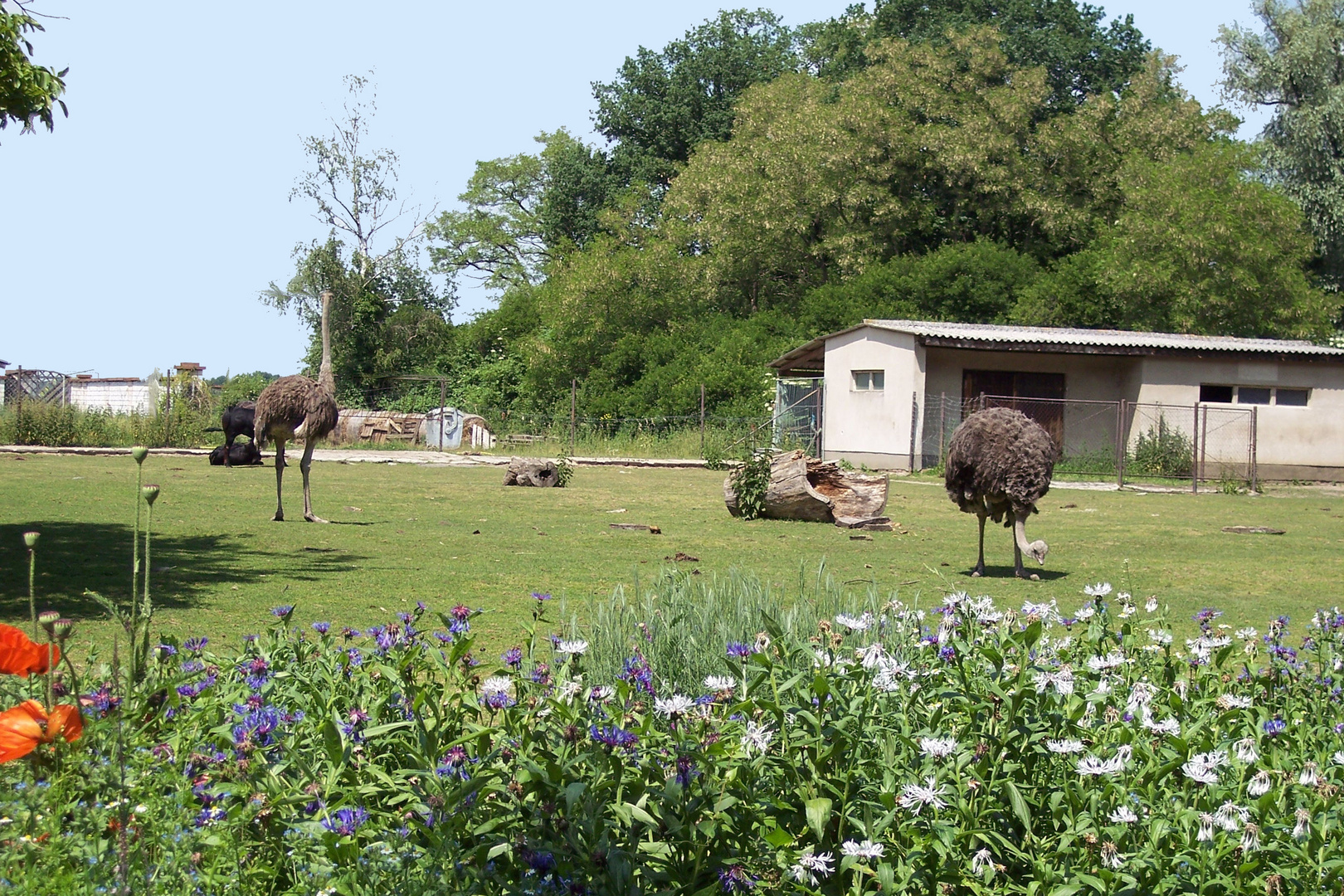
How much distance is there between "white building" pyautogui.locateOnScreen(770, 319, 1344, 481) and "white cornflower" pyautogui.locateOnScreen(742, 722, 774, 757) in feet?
81.1

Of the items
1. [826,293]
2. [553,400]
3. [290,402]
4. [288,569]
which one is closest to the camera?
[288,569]

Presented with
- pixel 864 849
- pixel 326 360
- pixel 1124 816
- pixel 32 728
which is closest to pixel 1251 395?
pixel 326 360

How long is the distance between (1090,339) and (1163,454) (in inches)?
132

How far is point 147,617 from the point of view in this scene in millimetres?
2584

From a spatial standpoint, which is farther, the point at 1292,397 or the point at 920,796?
the point at 1292,397

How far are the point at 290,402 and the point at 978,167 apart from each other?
30.4 metres

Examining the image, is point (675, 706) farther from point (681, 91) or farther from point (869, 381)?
point (681, 91)

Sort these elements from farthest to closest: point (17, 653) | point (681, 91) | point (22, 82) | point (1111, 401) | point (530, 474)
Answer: point (681, 91), point (1111, 401), point (530, 474), point (22, 82), point (17, 653)

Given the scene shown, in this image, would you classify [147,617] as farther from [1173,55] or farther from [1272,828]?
[1173,55]

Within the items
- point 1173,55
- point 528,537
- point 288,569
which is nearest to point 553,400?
point 1173,55

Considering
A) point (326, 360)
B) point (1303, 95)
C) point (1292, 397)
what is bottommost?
point (326, 360)

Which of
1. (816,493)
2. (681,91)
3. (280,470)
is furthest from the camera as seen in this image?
(681,91)

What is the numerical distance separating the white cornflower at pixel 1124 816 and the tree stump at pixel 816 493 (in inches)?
449

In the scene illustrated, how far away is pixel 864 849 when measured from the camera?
2.64 m
